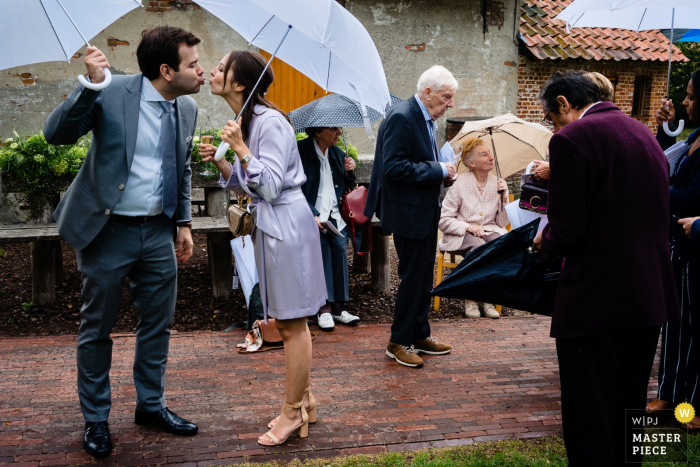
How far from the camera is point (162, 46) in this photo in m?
3.36

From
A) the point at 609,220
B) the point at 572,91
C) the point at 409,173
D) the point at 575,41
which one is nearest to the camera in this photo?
the point at 609,220

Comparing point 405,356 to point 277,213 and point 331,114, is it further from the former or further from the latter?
point 331,114

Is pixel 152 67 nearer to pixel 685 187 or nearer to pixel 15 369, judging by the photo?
pixel 15 369

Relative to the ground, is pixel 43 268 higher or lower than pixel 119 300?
lower

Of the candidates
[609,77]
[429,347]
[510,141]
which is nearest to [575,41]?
[609,77]

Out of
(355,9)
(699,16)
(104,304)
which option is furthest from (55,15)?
(355,9)

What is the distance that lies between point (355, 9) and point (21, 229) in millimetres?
7641

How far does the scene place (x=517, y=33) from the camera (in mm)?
12617

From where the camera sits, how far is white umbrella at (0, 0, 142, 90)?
10.2 ft

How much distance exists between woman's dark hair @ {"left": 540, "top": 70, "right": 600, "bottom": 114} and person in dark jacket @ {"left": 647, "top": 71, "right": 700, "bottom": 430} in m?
1.06

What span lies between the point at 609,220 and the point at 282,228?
5.37 ft

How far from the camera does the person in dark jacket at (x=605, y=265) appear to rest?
2756 mm

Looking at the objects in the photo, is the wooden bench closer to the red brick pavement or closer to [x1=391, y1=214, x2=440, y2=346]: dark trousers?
the red brick pavement

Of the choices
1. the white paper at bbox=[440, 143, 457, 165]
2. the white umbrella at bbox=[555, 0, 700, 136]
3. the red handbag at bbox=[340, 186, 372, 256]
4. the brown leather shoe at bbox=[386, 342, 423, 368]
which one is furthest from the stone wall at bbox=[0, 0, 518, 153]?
the brown leather shoe at bbox=[386, 342, 423, 368]
